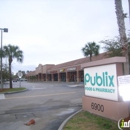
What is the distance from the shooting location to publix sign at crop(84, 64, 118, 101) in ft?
22.1

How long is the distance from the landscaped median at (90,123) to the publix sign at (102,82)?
0.89 m

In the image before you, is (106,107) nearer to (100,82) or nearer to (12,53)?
(100,82)

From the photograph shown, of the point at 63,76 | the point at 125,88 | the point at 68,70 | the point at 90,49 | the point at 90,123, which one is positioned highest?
the point at 90,49

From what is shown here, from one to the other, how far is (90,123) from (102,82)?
1790 millimetres

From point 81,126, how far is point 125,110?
5.38ft

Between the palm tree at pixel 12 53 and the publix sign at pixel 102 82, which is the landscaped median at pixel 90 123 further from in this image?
the palm tree at pixel 12 53

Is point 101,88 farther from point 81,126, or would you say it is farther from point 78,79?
point 78,79

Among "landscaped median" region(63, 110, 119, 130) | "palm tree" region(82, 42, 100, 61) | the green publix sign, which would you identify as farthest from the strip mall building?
"landscaped median" region(63, 110, 119, 130)

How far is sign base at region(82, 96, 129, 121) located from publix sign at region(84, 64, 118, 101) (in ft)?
0.71

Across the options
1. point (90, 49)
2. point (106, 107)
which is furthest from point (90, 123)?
point (90, 49)

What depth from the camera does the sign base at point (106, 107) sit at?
6.27 metres

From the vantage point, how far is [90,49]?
34.2 m

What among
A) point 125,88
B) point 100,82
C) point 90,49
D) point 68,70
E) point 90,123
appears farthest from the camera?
point 68,70

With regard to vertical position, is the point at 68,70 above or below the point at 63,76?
above
